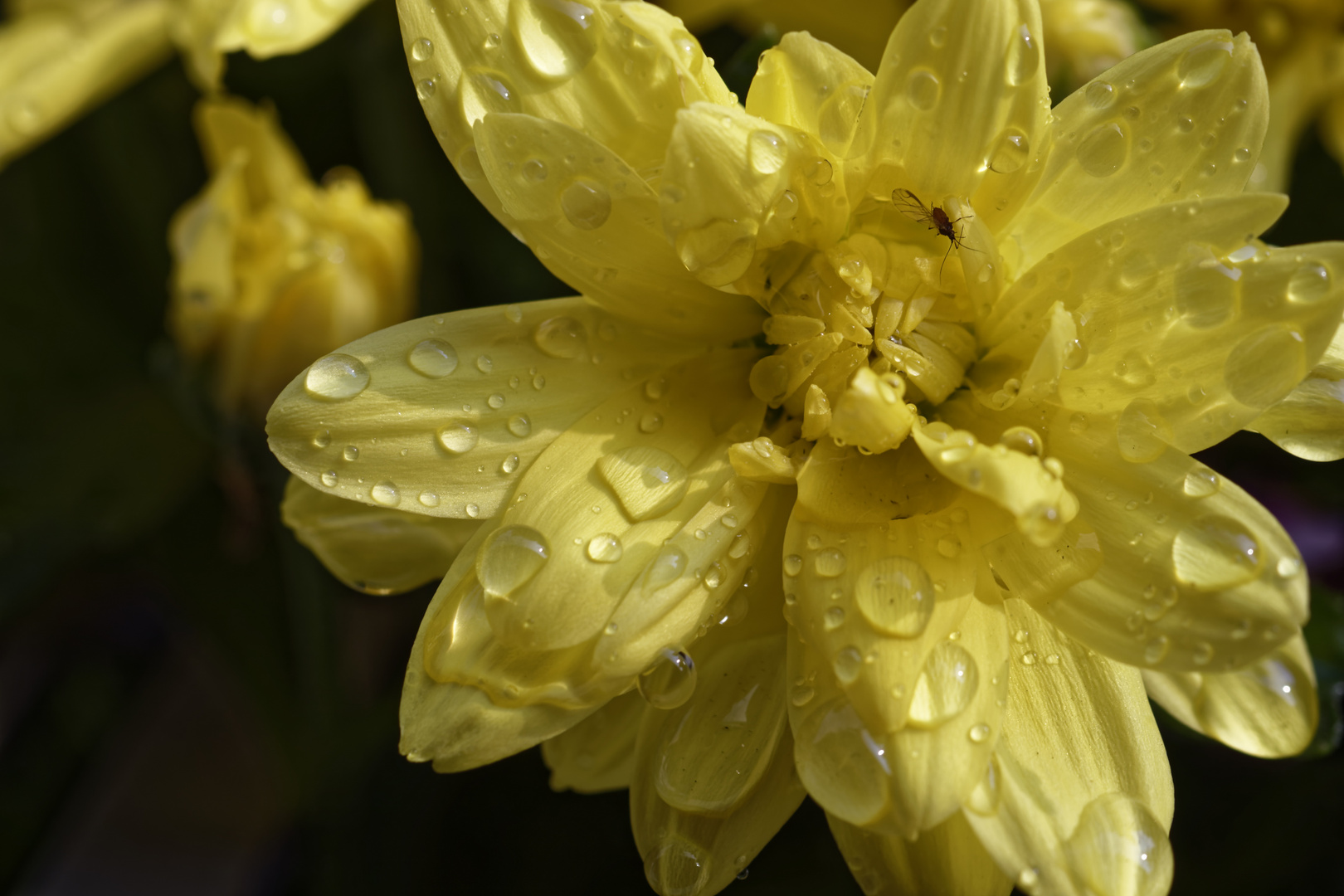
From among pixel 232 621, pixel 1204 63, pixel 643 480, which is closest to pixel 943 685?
pixel 643 480

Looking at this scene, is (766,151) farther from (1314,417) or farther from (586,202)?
(1314,417)

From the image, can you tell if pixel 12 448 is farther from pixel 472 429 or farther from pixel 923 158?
pixel 923 158

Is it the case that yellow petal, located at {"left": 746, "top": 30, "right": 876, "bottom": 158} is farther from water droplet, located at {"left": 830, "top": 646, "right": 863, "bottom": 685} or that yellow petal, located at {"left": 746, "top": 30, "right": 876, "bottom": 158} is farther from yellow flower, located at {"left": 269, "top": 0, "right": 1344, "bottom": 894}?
water droplet, located at {"left": 830, "top": 646, "right": 863, "bottom": 685}

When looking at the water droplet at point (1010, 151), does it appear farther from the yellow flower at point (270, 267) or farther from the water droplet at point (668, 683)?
the yellow flower at point (270, 267)

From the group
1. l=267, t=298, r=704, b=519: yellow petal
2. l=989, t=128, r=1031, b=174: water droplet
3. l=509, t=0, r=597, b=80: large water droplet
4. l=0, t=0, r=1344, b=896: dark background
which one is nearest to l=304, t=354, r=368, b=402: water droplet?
l=267, t=298, r=704, b=519: yellow petal

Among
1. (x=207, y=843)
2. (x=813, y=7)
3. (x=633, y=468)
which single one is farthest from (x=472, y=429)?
(x=207, y=843)

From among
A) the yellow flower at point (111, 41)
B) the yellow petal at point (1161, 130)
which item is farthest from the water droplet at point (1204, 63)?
the yellow flower at point (111, 41)
